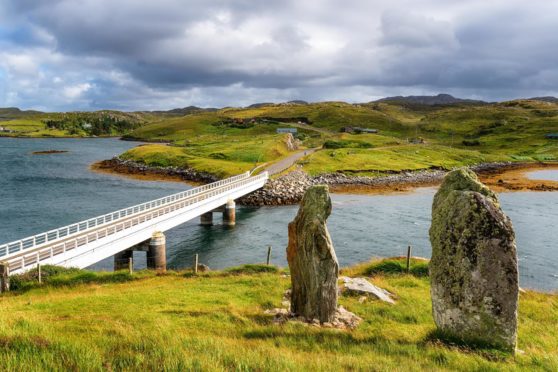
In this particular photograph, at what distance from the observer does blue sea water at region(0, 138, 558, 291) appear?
4484cm

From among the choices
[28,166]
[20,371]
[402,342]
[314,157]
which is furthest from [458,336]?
[28,166]

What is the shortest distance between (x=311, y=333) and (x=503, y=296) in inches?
247

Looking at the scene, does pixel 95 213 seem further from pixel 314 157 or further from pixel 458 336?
pixel 314 157

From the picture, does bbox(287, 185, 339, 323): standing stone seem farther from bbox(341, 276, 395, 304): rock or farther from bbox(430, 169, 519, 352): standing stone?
bbox(341, 276, 395, 304): rock

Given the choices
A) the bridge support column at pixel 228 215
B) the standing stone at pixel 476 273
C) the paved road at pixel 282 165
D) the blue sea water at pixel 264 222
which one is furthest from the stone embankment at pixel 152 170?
the standing stone at pixel 476 273

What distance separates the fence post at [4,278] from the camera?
82.5 ft

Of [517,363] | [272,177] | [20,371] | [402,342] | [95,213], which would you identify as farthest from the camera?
[272,177]

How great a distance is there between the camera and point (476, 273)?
43.3 ft

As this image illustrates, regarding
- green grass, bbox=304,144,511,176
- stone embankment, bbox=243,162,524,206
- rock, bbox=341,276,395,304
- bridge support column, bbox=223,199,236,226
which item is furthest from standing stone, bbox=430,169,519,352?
green grass, bbox=304,144,511,176

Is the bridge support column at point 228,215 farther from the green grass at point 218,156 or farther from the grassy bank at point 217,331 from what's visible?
the green grass at point 218,156

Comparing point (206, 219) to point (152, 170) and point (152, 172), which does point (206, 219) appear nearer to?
point (152, 172)

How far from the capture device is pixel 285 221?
206 feet

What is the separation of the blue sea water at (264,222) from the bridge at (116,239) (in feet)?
8.96

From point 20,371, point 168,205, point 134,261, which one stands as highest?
point 20,371
